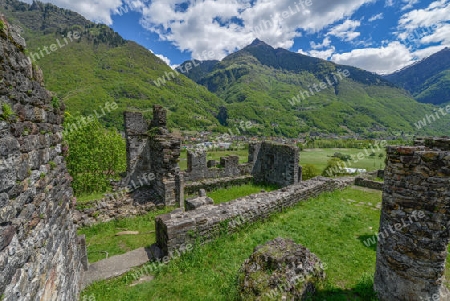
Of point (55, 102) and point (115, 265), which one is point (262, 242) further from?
point (55, 102)

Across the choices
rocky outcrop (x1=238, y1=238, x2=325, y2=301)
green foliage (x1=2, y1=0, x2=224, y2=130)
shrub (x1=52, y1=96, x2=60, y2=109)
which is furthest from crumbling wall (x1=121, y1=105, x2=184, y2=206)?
green foliage (x1=2, y1=0, x2=224, y2=130)

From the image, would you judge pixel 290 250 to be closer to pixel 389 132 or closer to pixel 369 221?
pixel 369 221

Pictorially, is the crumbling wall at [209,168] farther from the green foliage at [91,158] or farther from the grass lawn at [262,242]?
the grass lawn at [262,242]

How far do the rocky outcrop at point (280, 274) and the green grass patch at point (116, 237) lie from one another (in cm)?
427

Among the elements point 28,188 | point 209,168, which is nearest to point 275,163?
point 209,168

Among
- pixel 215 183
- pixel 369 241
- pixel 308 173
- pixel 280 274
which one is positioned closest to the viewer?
pixel 280 274

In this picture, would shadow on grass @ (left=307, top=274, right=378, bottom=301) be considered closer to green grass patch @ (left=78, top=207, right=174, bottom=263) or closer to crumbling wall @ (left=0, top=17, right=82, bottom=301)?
crumbling wall @ (left=0, top=17, right=82, bottom=301)

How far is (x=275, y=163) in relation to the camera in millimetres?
18047

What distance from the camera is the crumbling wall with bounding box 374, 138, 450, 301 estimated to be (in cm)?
407

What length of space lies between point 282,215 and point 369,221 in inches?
165

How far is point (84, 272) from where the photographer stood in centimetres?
614

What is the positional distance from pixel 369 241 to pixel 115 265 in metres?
9.16

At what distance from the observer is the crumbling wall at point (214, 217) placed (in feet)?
22.3

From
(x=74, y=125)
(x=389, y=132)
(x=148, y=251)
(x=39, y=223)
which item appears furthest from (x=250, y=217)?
(x=389, y=132)
